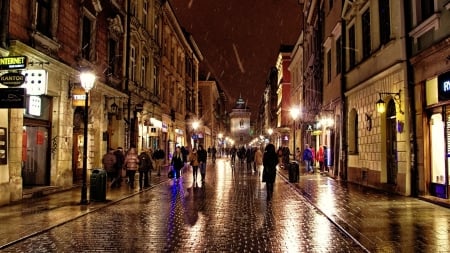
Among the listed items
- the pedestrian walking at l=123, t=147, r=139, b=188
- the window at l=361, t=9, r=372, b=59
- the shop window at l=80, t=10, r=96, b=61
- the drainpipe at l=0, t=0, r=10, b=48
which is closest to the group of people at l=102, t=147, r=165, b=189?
the pedestrian walking at l=123, t=147, r=139, b=188

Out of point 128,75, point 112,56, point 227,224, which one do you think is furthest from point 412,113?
point 128,75

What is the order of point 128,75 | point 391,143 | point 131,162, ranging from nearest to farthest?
1. point 391,143
2. point 131,162
3. point 128,75

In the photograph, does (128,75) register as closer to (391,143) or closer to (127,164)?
(127,164)

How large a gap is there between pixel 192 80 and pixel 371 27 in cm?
3945

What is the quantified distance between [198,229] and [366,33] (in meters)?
14.0

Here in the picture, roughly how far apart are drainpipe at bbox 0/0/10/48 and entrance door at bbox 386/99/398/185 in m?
13.2

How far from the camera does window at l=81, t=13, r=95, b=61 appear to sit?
19.8 metres

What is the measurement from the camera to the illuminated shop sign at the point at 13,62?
12.2m

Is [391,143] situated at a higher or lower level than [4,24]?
lower

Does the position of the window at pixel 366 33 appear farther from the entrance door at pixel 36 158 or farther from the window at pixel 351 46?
the entrance door at pixel 36 158

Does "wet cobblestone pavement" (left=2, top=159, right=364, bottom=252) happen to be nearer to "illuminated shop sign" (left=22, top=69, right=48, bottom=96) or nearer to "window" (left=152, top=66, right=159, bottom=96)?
"illuminated shop sign" (left=22, top=69, right=48, bottom=96)

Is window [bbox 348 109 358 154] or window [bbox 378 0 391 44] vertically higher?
window [bbox 378 0 391 44]

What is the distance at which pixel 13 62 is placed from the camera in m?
12.2

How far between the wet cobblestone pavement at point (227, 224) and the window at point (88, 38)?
733cm
